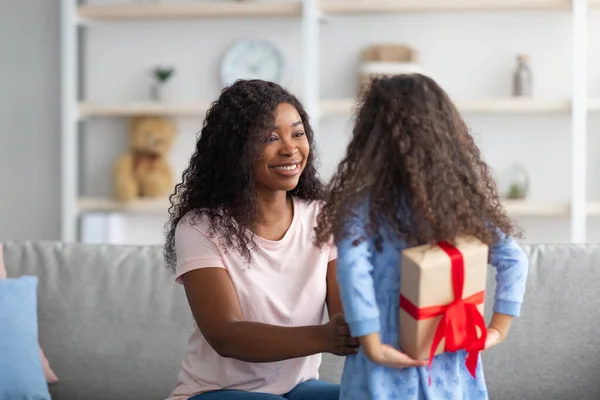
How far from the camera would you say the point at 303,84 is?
4.48m

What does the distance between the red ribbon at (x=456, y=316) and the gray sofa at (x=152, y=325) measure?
0.99 metres

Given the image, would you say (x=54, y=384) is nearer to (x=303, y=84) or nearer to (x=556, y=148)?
(x=303, y=84)

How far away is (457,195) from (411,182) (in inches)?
3.2

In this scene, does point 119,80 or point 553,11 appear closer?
point 553,11

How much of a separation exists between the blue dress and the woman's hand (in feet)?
0.06

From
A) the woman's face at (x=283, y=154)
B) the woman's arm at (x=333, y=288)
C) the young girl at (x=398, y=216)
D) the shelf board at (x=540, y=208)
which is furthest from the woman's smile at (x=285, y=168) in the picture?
the shelf board at (x=540, y=208)

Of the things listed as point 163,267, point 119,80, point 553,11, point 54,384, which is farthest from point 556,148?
point 54,384

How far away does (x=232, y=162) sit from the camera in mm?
1893

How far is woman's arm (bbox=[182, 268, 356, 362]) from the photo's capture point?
1570mm

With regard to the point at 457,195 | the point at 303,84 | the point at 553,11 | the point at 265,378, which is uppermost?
the point at 553,11

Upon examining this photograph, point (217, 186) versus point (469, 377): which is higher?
point (217, 186)

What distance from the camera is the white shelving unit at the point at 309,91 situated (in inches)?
167

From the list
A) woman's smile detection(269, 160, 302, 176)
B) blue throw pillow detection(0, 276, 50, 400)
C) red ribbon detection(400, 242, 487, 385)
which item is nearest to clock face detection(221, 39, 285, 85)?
blue throw pillow detection(0, 276, 50, 400)

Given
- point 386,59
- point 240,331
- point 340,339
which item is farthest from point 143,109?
point 340,339
